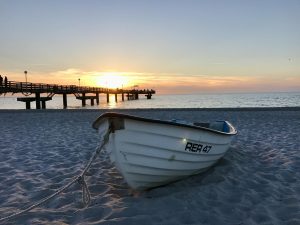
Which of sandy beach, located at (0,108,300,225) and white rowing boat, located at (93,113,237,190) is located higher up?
white rowing boat, located at (93,113,237,190)

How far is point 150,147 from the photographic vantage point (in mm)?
5824

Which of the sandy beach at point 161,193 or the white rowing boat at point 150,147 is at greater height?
the white rowing boat at point 150,147

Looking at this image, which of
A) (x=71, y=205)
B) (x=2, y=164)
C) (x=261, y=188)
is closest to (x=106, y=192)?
(x=71, y=205)

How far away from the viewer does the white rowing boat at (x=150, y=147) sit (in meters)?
5.69

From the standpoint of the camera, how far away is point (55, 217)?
523 cm

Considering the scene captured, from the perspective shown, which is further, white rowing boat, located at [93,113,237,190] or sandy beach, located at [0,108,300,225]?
white rowing boat, located at [93,113,237,190]

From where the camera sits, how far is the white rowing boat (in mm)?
5691

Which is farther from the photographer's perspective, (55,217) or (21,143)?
(21,143)

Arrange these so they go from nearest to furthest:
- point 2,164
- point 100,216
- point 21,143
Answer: point 100,216
point 2,164
point 21,143

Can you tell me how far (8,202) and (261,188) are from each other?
15.4 feet

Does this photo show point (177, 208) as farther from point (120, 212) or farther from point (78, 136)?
point (78, 136)

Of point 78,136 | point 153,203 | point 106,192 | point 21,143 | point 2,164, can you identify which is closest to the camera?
point 153,203

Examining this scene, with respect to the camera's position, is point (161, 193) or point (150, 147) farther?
point (161, 193)

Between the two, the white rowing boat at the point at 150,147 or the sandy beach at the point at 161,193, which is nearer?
the sandy beach at the point at 161,193
